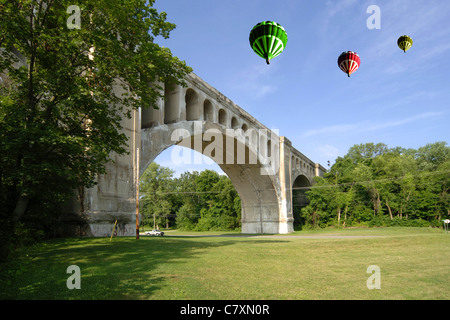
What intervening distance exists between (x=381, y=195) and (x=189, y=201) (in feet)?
145

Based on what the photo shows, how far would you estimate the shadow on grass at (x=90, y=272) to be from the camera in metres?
6.08

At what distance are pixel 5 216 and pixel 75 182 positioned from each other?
7.43ft

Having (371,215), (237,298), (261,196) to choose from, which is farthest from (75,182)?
(371,215)

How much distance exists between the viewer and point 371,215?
51.5 m

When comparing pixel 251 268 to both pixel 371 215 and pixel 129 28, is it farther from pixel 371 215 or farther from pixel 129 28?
pixel 371 215

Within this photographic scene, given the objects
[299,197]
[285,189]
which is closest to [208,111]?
[285,189]

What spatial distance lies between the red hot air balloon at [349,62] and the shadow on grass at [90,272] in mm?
14213

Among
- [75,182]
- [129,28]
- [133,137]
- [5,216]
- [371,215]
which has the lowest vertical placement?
[371,215]

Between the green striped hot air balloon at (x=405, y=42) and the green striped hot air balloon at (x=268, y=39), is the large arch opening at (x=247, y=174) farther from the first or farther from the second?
the green striped hot air balloon at (x=405, y=42)

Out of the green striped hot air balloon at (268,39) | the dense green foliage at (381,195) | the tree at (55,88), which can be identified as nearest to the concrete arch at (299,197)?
the dense green foliage at (381,195)

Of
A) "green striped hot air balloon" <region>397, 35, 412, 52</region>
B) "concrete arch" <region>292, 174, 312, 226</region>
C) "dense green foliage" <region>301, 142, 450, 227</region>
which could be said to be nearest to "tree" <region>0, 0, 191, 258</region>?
"green striped hot air balloon" <region>397, 35, 412, 52</region>

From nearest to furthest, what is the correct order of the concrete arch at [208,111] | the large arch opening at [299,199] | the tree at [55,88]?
the tree at [55,88], the concrete arch at [208,111], the large arch opening at [299,199]

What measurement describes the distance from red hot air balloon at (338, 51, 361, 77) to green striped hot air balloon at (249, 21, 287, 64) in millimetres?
4399
